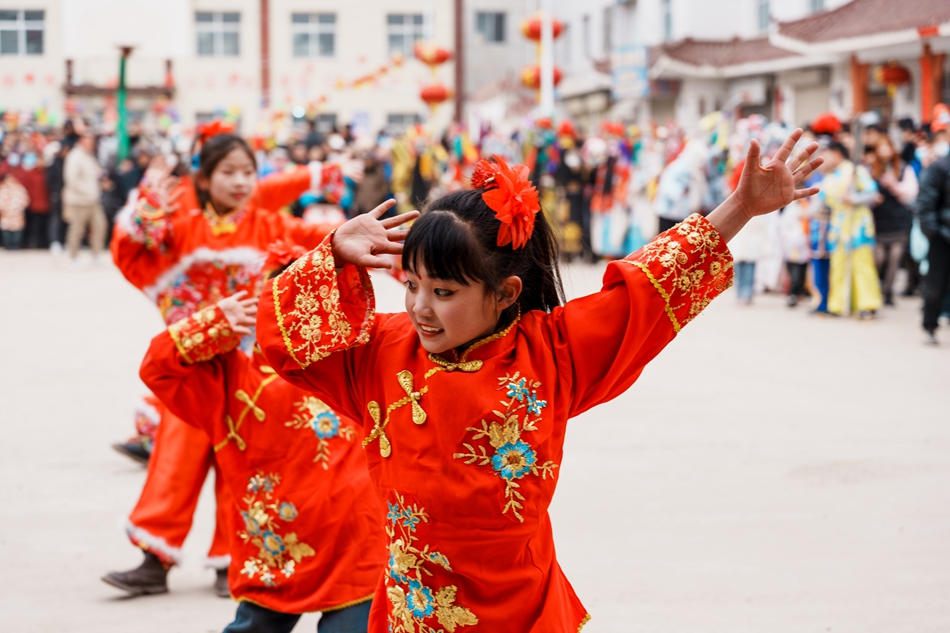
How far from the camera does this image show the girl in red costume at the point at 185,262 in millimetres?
3703

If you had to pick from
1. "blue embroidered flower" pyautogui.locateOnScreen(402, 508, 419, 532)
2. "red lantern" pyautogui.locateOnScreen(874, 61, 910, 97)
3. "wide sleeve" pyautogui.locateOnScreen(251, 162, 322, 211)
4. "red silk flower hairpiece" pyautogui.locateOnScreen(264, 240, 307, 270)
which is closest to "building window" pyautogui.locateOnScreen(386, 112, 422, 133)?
"red lantern" pyautogui.locateOnScreen(874, 61, 910, 97)

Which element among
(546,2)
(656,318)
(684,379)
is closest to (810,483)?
(684,379)

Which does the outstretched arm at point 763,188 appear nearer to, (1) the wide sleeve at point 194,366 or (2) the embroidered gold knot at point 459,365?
(2) the embroidered gold knot at point 459,365

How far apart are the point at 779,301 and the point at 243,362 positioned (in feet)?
31.1

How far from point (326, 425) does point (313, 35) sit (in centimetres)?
3354

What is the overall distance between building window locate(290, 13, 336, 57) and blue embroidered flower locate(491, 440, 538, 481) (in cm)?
3408

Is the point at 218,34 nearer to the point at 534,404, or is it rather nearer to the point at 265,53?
the point at 265,53

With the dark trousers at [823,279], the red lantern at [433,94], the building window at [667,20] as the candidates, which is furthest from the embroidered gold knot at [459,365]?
the red lantern at [433,94]

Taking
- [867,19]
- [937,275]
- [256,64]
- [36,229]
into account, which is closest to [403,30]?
[256,64]

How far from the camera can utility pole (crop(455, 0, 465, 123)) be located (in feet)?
115

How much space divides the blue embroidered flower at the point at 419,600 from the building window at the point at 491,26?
117 ft

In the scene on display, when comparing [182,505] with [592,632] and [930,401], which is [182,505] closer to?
[592,632]

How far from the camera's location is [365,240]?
1995 mm

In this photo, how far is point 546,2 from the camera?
889 inches
